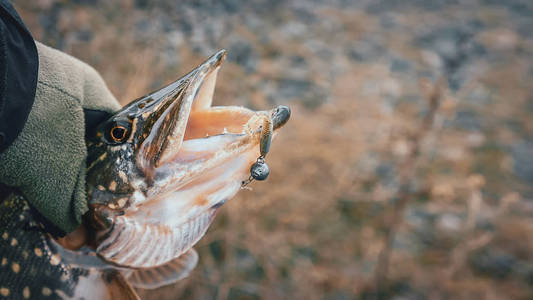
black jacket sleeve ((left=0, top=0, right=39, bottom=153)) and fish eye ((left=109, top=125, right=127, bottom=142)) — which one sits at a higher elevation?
black jacket sleeve ((left=0, top=0, right=39, bottom=153))

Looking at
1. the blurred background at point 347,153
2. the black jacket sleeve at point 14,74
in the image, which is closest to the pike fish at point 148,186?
the black jacket sleeve at point 14,74

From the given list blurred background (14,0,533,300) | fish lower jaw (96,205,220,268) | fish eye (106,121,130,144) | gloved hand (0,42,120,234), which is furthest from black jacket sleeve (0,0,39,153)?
blurred background (14,0,533,300)

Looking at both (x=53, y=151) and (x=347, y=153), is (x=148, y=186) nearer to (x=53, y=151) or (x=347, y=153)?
(x=53, y=151)

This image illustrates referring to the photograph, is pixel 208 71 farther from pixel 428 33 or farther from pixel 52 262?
pixel 428 33

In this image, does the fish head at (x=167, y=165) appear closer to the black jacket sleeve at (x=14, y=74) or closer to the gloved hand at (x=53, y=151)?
the gloved hand at (x=53, y=151)

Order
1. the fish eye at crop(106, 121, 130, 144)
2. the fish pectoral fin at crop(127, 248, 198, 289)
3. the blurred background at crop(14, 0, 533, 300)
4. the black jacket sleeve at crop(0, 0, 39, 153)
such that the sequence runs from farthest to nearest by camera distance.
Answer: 1. the blurred background at crop(14, 0, 533, 300)
2. the fish pectoral fin at crop(127, 248, 198, 289)
3. the fish eye at crop(106, 121, 130, 144)
4. the black jacket sleeve at crop(0, 0, 39, 153)

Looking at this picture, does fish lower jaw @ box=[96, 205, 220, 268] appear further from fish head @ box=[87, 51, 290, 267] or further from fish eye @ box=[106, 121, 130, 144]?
fish eye @ box=[106, 121, 130, 144]

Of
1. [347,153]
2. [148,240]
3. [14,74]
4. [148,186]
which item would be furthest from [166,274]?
[347,153]

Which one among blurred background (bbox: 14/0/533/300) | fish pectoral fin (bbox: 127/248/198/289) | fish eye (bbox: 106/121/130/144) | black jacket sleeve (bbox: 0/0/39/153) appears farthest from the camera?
blurred background (bbox: 14/0/533/300)
